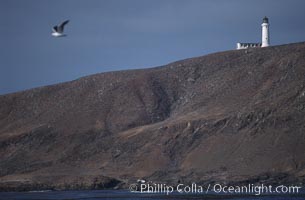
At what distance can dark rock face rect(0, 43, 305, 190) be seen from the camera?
122500 millimetres

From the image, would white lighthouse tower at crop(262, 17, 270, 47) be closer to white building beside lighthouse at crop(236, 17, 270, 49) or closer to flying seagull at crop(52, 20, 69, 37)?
white building beside lighthouse at crop(236, 17, 270, 49)

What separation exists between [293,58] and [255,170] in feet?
107

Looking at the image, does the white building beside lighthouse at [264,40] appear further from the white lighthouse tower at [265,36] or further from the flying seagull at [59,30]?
the flying seagull at [59,30]

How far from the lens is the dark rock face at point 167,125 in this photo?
122 metres

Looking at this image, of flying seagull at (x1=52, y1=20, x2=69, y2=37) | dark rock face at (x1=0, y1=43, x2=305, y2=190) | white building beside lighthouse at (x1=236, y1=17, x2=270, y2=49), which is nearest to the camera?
flying seagull at (x1=52, y1=20, x2=69, y2=37)

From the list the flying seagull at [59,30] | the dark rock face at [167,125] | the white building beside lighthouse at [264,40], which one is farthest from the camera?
the white building beside lighthouse at [264,40]

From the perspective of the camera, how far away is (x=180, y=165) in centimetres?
12788

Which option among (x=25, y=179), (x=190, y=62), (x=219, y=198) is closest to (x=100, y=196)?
(x=219, y=198)

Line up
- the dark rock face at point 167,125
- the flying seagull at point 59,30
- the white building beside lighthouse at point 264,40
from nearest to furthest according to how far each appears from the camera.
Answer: the flying seagull at point 59,30 → the dark rock face at point 167,125 → the white building beside lighthouse at point 264,40

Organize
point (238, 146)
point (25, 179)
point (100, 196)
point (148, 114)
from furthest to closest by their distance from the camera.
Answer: point (148, 114) < point (25, 179) < point (238, 146) < point (100, 196)

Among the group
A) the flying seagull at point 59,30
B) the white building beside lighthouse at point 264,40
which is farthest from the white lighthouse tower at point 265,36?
the flying seagull at point 59,30

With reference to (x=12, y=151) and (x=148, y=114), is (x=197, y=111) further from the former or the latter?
(x=12, y=151)

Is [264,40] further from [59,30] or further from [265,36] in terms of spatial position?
[59,30]

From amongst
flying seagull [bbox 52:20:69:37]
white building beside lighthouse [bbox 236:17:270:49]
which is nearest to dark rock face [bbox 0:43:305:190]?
white building beside lighthouse [bbox 236:17:270:49]
